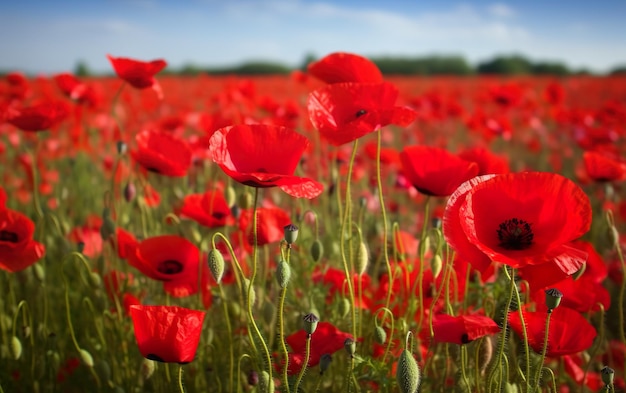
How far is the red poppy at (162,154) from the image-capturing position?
1.87 m

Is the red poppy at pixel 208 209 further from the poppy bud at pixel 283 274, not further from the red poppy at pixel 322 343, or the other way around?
the poppy bud at pixel 283 274

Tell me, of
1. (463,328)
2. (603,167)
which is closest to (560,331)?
(463,328)

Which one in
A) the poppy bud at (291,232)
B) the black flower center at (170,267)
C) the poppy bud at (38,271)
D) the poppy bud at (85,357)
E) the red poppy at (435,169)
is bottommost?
the poppy bud at (85,357)

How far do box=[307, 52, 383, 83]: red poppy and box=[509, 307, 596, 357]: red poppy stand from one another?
0.78 meters

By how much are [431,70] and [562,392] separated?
→ 35.4m

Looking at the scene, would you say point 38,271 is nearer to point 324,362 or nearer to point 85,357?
point 85,357

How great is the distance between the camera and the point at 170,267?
5.88 ft

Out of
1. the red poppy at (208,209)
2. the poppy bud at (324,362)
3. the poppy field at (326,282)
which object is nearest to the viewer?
the poppy field at (326,282)

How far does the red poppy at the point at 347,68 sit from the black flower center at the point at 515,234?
647 millimetres

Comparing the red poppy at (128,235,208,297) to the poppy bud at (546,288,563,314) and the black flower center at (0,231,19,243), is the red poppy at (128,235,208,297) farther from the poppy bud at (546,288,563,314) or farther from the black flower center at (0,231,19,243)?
the poppy bud at (546,288,563,314)

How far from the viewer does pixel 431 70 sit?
117 ft

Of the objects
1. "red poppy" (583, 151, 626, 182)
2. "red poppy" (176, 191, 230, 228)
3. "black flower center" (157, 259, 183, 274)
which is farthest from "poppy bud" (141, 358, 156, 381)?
"red poppy" (583, 151, 626, 182)

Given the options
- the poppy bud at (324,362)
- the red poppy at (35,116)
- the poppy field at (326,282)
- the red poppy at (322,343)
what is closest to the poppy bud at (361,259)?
the poppy field at (326,282)

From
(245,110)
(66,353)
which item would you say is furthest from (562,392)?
(245,110)
